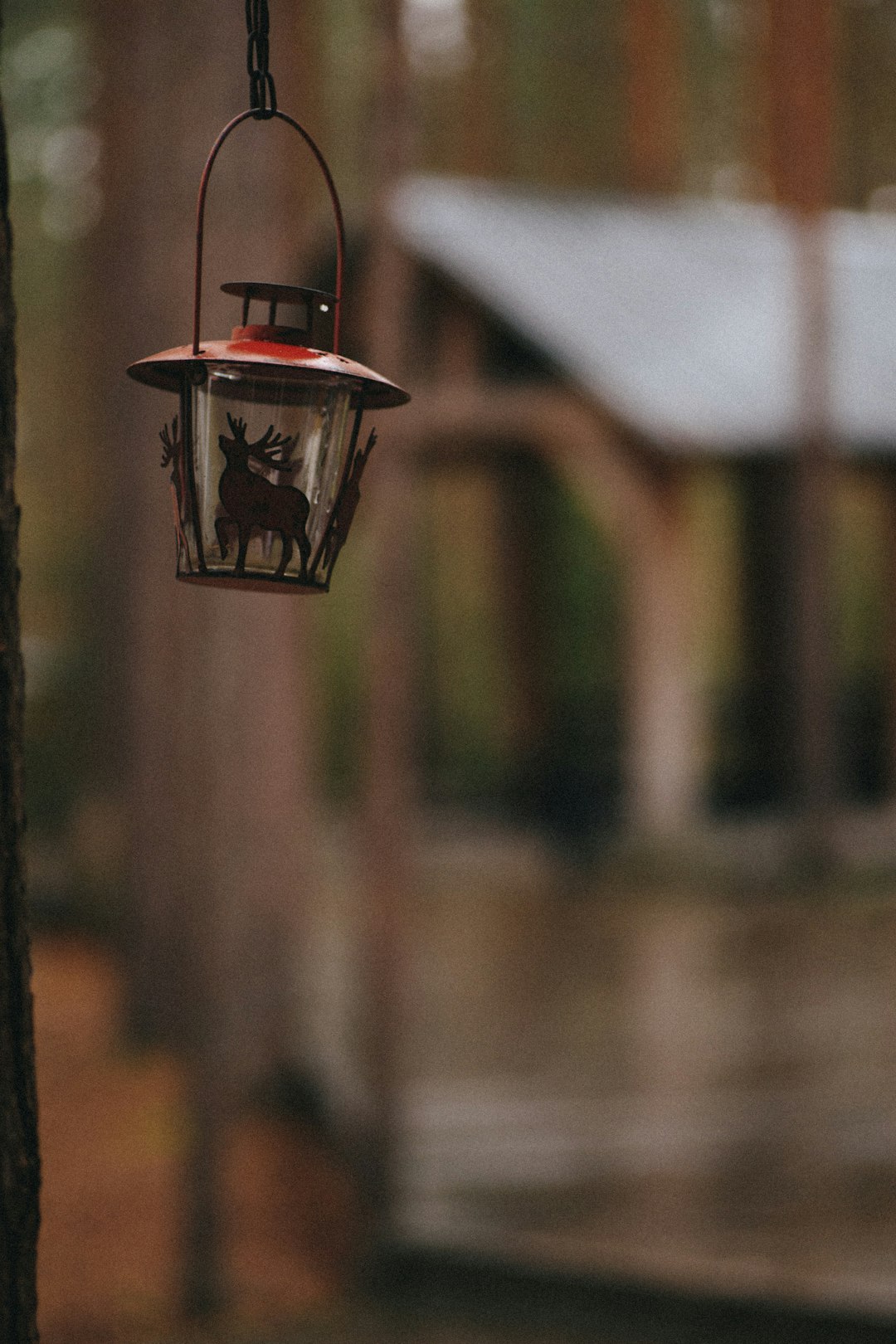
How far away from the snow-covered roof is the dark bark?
32.1 feet

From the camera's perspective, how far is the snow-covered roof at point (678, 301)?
11.9 meters

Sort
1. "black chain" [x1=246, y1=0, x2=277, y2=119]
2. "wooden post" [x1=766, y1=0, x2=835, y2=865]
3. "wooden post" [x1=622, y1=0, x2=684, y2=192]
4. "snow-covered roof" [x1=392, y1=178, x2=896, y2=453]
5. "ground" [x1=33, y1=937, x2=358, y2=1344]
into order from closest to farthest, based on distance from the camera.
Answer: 1. "black chain" [x1=246, y1=0, x2=277, y2=119]
2. "ground" [x1=33, y1=937, x2=358, y2=1344]
3. "wooden post" [x1=766, y1=0, x2=835, y2=865]
4. "snow-covered roof" [x1=392, y1=178, x2=896, y2=453]
5. "wooden post" [x1=622, y1=0, x2=684, y2=192]

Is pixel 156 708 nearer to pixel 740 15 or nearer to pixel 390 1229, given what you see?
pixel 390 1229

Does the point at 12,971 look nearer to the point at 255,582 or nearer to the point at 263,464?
the point at 255,582

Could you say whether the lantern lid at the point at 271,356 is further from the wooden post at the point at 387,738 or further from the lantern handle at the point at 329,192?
the wooden post at the point at 387,738

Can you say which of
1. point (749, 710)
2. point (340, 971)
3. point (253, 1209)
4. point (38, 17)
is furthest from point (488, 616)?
point (253, 1209)

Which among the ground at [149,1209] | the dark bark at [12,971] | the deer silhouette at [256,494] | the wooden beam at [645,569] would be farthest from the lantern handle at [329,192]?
the wooden beam at [645,569]

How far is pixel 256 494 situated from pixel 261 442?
0.21 feet

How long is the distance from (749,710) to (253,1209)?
864cm

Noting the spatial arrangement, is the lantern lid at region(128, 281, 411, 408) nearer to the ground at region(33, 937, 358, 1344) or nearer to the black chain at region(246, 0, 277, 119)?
the black chain at region(246, 0, 277, 119)

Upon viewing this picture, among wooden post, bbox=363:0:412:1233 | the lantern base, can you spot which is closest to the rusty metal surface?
the lantern base

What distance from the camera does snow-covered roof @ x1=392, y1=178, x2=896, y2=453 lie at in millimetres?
11906

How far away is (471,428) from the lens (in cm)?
1212

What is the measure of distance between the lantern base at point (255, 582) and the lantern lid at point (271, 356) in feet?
0.78
